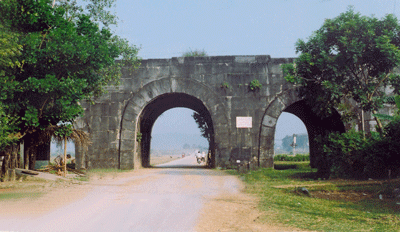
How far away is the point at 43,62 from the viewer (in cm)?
1132

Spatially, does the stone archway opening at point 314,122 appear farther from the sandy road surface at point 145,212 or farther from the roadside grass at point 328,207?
the sandy road surface at point 145,212

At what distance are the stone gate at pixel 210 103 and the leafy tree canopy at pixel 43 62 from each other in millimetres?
6793

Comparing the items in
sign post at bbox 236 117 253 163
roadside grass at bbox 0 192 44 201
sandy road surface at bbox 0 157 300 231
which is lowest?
sandy road surface at bbox 0 157 300 231

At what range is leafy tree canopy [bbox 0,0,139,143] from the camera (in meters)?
10.5

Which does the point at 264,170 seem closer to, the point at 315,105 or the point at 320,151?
the point at 320,151

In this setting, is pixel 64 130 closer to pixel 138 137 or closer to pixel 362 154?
pixel 138 137

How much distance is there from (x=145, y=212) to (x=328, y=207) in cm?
434

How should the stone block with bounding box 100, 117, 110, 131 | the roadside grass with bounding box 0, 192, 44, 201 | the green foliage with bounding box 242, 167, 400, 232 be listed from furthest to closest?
1. the stone block with bounding box 100, 117, 110, 131
2. the roadside grass with bounding box 0, 192, 44, 201
3. the green foliage with bounding box 242, 167, 400, 232

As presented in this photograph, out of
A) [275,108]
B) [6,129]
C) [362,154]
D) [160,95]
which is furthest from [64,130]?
[275,108]

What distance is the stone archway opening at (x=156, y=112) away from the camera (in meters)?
20.5

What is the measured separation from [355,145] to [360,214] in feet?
20.4

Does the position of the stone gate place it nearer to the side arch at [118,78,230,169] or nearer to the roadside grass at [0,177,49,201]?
the side arch at [118,78,230,169]

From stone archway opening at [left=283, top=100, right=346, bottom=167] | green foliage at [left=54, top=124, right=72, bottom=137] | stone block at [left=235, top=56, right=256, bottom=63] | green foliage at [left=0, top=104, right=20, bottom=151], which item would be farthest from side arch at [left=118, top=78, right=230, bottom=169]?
green foliage at [left=0, top=104, right=20, bottom=151]

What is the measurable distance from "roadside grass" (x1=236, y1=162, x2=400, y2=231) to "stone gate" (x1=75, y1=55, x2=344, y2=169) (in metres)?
4.71
